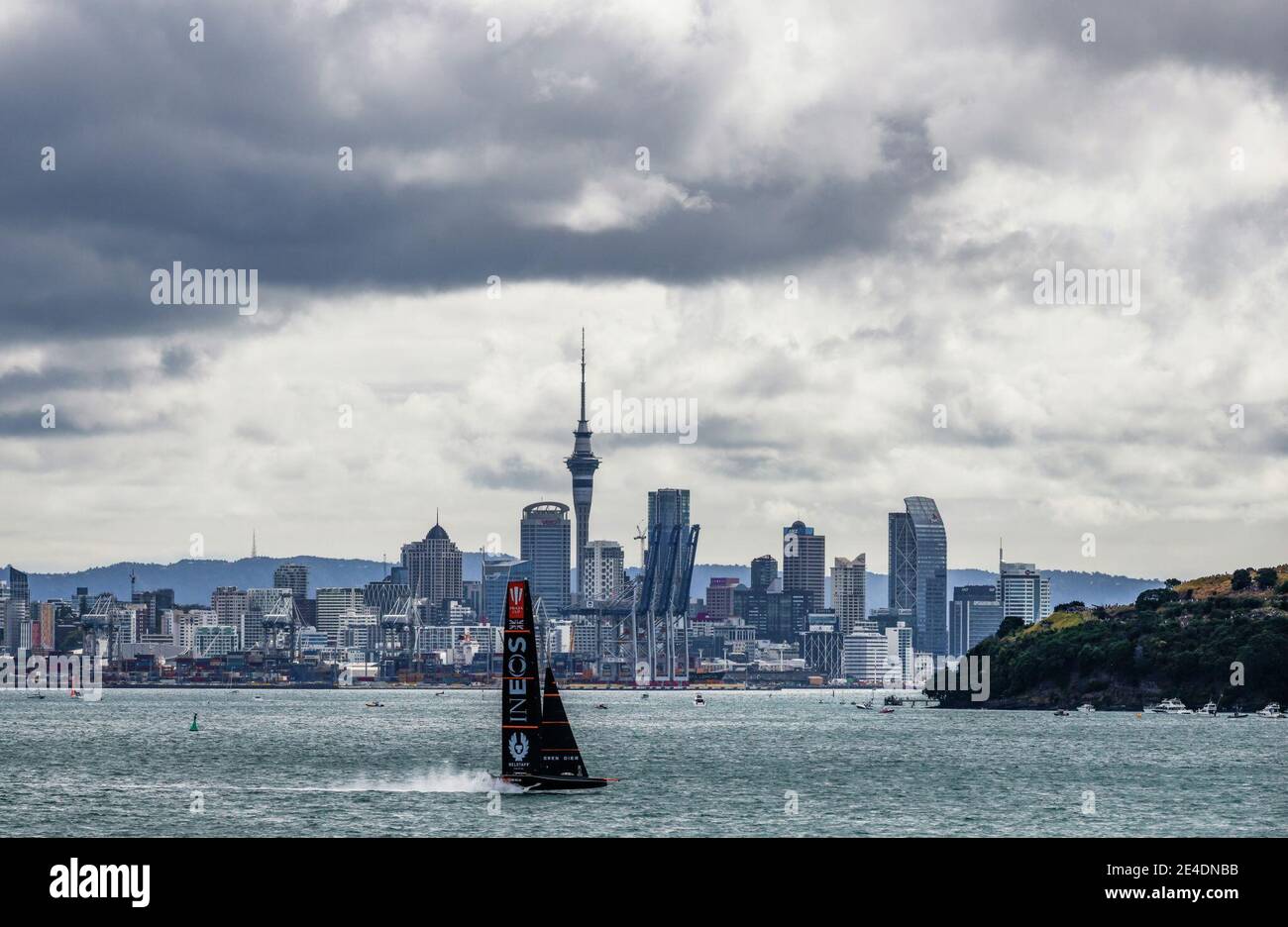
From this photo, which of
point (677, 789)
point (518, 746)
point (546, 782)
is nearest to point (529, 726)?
point (518, 746)

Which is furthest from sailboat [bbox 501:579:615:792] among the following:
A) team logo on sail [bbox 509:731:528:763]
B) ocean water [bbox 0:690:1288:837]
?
ocean water [bbox 0:690:1288:837]

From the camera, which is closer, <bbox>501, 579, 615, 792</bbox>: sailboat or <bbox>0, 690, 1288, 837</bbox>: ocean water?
<bbox>501, 579, 615, 792</bbox>: sailboat

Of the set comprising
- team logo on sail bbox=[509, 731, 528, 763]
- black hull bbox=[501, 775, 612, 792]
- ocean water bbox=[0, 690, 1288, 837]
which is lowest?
ocean water bbox=[0, 690, 1288, 837]

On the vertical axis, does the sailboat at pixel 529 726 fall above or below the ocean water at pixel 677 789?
above

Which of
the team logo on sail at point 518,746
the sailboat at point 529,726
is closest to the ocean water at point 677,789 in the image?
the sailboat at point 529,726

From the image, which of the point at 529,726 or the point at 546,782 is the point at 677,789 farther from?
the point at 529,726

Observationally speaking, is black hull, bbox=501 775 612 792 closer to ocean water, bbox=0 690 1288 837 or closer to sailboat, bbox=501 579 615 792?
sailboat, bbox=501 579 615 792

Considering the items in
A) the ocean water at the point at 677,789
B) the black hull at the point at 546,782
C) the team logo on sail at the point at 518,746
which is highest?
the team logo on sail at the point at 518,746

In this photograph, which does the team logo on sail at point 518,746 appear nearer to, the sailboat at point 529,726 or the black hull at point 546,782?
the sailboat at point 529,726
